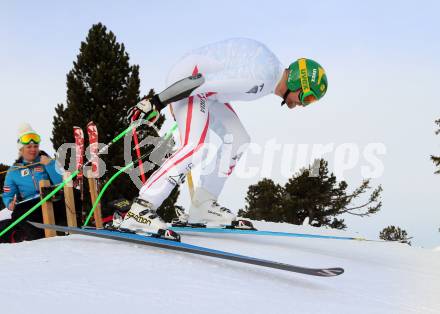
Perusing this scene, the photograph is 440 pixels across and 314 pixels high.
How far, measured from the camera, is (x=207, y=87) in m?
4.32

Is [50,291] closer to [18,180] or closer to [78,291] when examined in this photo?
[78,291]

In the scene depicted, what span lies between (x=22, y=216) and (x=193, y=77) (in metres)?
2.84

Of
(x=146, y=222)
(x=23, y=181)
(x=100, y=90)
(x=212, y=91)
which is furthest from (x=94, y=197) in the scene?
(x=100, y=90)

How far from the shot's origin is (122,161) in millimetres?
19125

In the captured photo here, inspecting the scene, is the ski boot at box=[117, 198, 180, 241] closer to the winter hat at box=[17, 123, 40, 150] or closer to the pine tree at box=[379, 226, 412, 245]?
the winter hat at box=[17, 123, 40, 150]

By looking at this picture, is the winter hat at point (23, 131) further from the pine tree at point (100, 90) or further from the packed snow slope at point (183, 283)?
the pine tree at point (100, 90)

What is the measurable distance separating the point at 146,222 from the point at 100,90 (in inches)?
700

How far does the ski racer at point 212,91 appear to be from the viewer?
425cm

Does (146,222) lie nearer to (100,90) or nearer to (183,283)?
(183,283)

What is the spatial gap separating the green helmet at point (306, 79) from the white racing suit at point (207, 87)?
0.15 metres

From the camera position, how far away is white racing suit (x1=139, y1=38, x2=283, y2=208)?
4.25 m

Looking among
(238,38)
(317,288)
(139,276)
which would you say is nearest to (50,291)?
(139,276)

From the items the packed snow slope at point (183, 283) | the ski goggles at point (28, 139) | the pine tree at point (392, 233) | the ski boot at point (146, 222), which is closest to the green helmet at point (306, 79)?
the packed snow slope at point (183, 283)

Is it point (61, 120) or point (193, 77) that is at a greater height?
point (61, 120)
